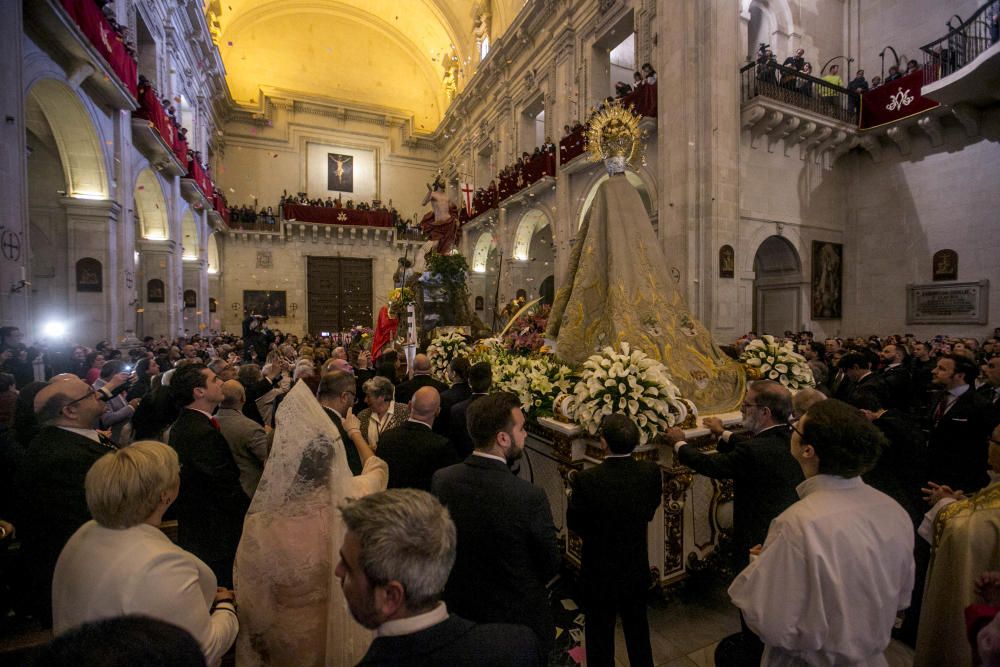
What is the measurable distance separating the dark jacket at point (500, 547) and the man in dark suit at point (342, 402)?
0.92 m

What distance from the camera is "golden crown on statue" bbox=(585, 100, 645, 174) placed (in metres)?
4.32

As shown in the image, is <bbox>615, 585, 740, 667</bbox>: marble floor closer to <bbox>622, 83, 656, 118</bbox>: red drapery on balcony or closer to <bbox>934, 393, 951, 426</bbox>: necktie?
<bbox>934, 393, 951, 426</bbox>: necktie

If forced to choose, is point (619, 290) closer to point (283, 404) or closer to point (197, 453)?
point (283, 404)

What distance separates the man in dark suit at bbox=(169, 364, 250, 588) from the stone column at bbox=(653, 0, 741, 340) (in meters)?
9.45

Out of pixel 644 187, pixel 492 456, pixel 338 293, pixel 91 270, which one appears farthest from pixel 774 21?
pixel 338 293

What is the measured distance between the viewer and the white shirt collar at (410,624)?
103cm

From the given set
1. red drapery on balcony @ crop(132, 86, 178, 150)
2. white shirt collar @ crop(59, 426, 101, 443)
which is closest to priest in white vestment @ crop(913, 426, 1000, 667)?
white shirt collar @ crop(59, 426, 101, 443)

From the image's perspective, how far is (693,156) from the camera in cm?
1015

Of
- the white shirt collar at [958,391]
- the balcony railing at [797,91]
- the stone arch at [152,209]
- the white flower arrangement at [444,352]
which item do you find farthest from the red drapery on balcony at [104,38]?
the balcony railing at [797,91]

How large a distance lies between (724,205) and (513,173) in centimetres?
810

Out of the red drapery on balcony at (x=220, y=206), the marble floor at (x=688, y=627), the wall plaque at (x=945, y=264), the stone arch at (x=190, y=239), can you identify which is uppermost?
the red drapery on balcony at (x=220, y=206)

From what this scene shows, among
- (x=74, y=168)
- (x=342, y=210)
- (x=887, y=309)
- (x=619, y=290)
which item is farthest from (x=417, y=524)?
(x=342, y=210)

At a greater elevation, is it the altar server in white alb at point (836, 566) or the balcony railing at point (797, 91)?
the balcony railing at point (797, 91)

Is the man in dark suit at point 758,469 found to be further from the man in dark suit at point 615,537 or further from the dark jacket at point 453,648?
the dark jacket at point 453,648
